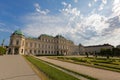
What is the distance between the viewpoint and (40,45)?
95.9m

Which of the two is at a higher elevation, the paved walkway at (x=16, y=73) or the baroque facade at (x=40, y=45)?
the baroque facade at (x=40, y=45)

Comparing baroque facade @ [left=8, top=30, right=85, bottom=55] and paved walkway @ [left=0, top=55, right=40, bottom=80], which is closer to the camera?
paved walkway @ [left=0, top=55, right=40, bottom=80]

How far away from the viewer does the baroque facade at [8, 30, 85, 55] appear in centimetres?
8019

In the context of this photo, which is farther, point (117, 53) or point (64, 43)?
point (64, 43)

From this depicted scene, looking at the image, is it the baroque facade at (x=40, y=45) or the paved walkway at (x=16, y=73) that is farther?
the baroque facade at (x=40, y=45)

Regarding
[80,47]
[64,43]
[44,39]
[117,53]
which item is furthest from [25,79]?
[80,47]

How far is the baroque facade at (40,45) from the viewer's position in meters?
80.2

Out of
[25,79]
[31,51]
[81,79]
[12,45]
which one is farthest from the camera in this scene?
[31,51]

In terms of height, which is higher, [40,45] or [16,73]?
[40,45]

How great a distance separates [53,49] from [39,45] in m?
12.7

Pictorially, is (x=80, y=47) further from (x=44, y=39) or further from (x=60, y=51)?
(x=44, y=39)

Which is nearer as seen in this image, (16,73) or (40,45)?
(16,73)

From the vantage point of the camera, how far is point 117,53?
65438mm

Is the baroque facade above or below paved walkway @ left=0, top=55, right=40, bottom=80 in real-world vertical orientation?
above
